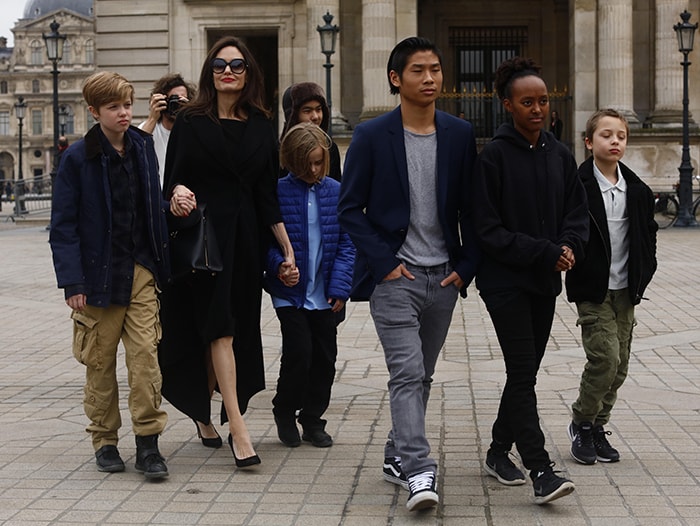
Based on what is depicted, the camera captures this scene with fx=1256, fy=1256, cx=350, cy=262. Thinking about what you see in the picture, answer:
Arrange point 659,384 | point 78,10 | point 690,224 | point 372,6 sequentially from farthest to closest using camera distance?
point 78,10
point 372,6
point 690,224
point 659,384

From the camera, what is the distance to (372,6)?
31.8 metres

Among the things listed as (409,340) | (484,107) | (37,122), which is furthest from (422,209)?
(37,122)

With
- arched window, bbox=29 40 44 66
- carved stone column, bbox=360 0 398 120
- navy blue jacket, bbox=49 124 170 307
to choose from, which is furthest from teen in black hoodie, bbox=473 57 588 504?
arched window, bbox=29 40 44 66

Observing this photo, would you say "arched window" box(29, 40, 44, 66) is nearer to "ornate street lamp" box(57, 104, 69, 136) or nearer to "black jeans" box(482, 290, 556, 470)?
"ornate street lamp" box(57, 104, 69, 136)

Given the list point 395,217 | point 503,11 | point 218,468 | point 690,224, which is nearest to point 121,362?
point 218,468

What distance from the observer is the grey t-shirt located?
5.68m

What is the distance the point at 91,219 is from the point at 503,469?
2.33 metres

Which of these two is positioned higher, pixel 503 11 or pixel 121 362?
pixel 503 11

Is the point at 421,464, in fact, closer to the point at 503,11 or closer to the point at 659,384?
the point at 659,384

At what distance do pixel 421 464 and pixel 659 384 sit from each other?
3.70 meters

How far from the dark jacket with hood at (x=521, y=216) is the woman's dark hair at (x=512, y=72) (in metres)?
0.18

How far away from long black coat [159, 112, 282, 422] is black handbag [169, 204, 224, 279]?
3.8 inches

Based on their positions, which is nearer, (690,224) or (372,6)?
(690,224)

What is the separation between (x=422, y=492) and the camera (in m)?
5.25
